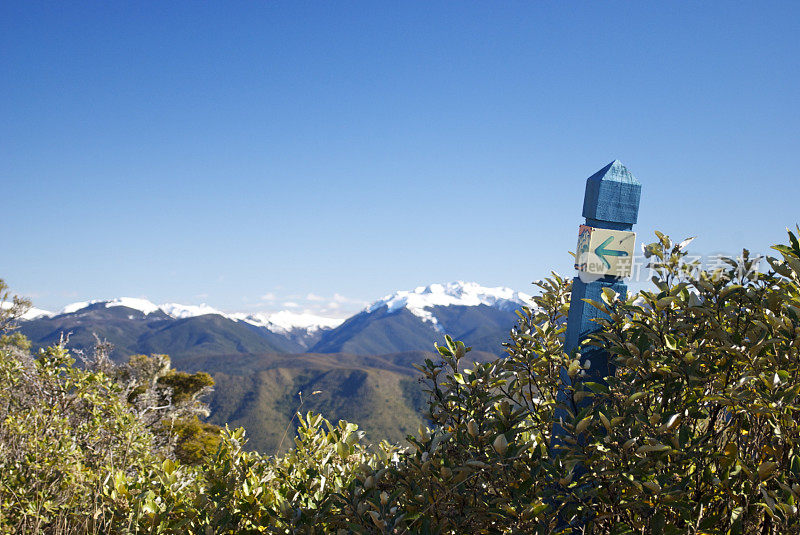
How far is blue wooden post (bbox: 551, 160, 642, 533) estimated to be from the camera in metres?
2.63

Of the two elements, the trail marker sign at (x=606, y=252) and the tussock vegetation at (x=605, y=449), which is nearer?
the tussock vegetation at (x=605, y=449)

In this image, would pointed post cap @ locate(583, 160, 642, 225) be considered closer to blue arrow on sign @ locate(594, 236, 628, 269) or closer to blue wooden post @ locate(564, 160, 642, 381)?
blue wooden post @ locate(564, 160, 642, 381)

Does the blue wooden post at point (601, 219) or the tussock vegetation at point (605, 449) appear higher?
the blue wooden post at point (601, 219)

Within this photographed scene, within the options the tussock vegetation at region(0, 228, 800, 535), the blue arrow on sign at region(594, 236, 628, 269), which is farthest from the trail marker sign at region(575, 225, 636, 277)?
the tussock vegetation at region(0, 228, 800, 535)

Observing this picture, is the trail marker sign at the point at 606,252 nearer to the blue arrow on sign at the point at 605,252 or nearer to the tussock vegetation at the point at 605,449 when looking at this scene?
the blue arrow on sign at the point at 605,252

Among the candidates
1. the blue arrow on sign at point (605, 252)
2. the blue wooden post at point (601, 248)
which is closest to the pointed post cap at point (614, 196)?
the blue wooden post at point (601, 248)

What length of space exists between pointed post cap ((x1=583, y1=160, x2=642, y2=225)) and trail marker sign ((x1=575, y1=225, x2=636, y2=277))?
7cm

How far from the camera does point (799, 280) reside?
2086 millimetres

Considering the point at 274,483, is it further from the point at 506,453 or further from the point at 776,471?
the point at 776,471

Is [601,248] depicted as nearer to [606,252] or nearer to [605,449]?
[606,252]

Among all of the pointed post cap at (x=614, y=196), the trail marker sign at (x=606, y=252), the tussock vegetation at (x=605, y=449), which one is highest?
the pointed post cap at (x=614, y=196)

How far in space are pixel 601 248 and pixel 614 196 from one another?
0.27 meters

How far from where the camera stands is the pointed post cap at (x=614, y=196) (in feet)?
A: 8.90

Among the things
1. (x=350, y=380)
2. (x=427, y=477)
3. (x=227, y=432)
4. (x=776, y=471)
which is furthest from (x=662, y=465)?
(x=350, y=380)
